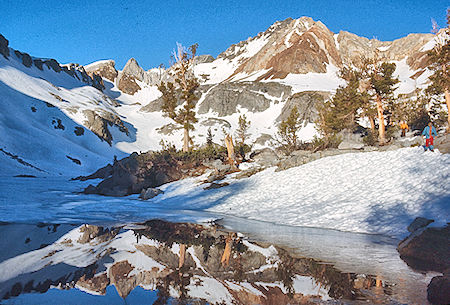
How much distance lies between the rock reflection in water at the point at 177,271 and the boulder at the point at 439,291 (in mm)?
452

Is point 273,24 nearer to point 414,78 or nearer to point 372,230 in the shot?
point 414,78

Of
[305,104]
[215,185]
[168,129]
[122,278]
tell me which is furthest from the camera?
[168,129]

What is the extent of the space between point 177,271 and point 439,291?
10.4ft

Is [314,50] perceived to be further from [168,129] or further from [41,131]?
[41,131]

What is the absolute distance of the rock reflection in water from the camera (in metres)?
3.31

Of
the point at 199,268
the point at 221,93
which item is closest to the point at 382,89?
the point at 199,268

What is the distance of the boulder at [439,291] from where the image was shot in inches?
114

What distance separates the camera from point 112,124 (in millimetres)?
77750

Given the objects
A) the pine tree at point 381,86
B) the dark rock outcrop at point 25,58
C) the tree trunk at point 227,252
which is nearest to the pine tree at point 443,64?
the pine tree at point 381,86

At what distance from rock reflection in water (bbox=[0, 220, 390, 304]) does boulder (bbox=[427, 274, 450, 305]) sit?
0.45 metres

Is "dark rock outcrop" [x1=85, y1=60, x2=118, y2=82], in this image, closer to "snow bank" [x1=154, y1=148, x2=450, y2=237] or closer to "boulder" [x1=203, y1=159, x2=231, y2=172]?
"boulder" [x1=203, y1=159, x2=231, y2=172]

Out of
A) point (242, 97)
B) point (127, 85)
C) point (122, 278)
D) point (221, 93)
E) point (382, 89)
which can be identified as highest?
point (127, 85)

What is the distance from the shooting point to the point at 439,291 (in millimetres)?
3008

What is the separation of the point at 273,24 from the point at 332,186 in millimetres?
184761
